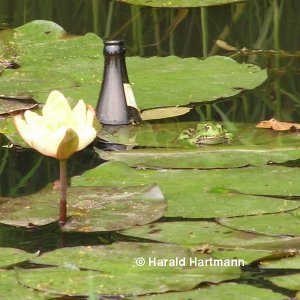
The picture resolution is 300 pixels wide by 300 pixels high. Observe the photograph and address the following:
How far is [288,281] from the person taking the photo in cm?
241

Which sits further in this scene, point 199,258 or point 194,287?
point 199,258

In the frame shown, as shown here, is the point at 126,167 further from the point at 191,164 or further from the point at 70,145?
the point at 70,145

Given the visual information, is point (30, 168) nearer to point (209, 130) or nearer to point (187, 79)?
point (209, 130)

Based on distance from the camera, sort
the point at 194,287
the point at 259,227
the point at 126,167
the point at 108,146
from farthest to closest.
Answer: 1. the point at 108,146
2. the point at 126,167
3. the point at 259,227
4. the point at 194,287

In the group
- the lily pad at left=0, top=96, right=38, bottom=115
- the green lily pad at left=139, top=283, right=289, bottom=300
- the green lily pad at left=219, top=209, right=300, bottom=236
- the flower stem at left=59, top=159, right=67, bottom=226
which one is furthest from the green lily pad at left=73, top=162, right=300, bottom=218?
the lily pad at left=0, top=96, right=38, bottom=115

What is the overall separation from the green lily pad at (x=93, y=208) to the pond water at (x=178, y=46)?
0.03 meters

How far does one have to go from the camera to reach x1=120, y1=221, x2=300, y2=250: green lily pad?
2.64 metres

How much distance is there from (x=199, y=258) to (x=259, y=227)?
0.83 ft

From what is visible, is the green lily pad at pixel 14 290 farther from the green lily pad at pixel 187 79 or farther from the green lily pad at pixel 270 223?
the green lily pad at pixel 187 79

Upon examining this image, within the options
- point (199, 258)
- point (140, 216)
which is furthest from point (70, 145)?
point (199, 258)

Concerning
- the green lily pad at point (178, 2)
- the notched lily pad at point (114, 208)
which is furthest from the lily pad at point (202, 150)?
the green lily pad at point (178, 2)

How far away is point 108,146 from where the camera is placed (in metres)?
3.62

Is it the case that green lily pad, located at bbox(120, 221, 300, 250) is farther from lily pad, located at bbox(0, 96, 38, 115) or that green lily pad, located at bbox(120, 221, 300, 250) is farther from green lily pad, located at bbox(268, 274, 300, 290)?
lily pad, located at bbox(0, 96, 38, 115)

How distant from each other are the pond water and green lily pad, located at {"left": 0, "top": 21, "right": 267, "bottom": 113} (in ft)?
0.27
